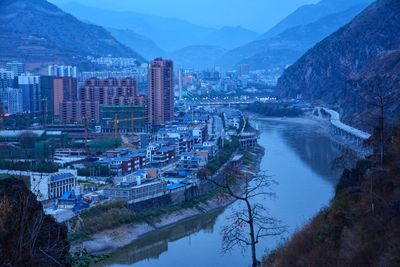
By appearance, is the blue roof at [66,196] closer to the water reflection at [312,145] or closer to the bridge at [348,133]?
the water reflection at [312,145]

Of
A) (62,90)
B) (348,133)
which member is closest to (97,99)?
(62,90)

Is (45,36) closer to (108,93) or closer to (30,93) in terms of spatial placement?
(30,93)

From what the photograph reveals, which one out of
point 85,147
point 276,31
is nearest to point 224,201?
point 85,147

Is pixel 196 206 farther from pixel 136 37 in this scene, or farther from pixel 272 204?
pixel 136 37

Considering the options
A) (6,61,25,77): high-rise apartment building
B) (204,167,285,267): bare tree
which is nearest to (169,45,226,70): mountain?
(6,61,25,77): high-rise apartment building

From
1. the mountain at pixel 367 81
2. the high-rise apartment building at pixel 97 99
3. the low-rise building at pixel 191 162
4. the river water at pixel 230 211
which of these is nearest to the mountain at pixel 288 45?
the mountain at pixel 367 81

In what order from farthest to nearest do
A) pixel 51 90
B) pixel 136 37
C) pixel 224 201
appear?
pixel 136 37, pixel 51 90, pixel 224 201
